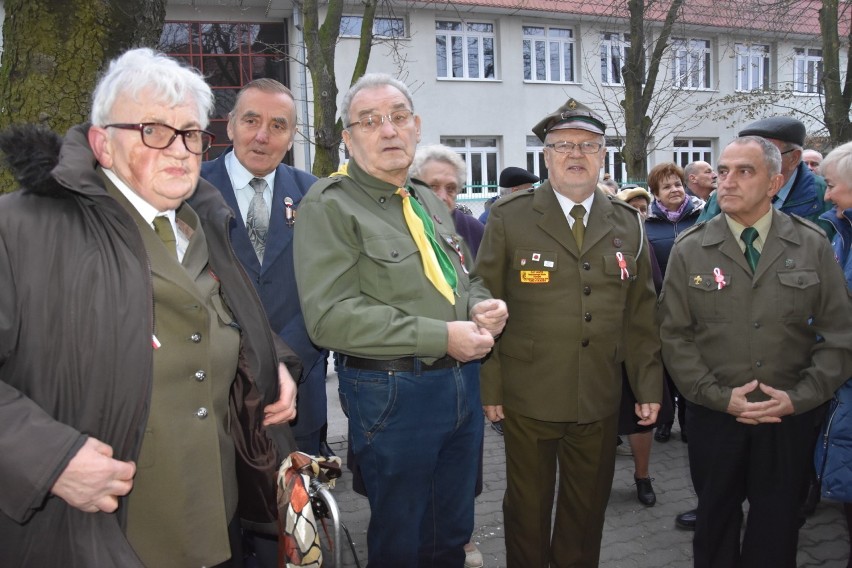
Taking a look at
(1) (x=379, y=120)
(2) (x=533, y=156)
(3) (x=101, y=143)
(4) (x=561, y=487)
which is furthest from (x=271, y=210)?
A: (2) (x=533, y=156)

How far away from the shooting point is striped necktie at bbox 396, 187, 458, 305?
2.63m

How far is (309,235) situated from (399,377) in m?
0.64

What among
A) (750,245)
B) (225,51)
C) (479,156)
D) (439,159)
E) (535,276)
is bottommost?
(535,276)

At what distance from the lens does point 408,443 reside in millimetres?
2562

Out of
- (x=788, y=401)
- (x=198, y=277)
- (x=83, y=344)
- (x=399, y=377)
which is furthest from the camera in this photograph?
(x=788, y=401)

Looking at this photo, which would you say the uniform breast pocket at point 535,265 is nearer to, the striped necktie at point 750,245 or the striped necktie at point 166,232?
the striped necktie at point 750,245

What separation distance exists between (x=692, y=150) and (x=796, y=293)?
2207cm

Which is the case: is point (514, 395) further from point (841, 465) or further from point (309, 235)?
point (841, 465)

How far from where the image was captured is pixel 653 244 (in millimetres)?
5215

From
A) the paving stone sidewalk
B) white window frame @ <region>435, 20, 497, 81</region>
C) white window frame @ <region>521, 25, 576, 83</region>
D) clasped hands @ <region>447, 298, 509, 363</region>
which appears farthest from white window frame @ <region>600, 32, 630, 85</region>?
clasped hands @ <region>447, 298, 509, 363</region>

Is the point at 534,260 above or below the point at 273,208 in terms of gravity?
below

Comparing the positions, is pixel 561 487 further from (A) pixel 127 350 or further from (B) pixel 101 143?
(B) pixel 101 143

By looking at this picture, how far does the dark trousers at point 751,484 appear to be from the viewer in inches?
119

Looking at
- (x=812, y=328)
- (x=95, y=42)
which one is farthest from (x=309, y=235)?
(x=812, y=328)
